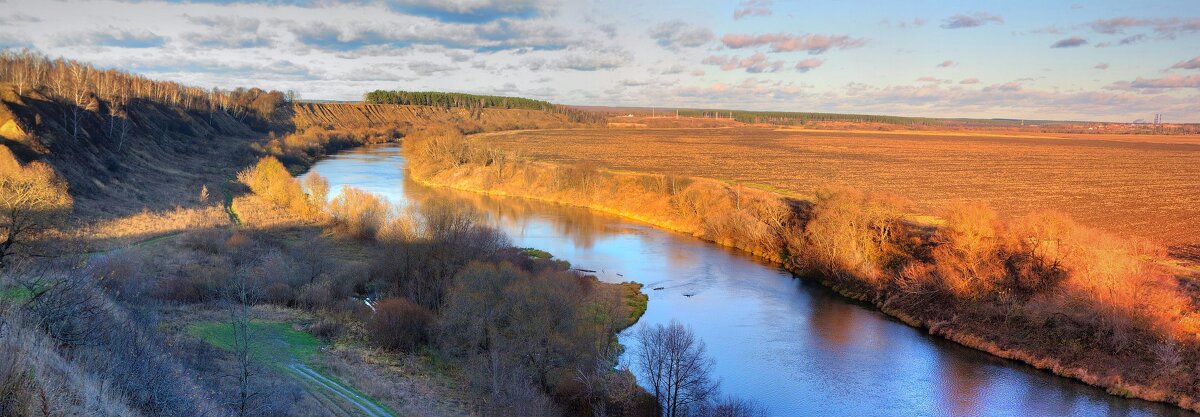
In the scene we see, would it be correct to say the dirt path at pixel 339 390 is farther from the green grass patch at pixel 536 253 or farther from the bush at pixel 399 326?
the green grass patch at pixel 536 253

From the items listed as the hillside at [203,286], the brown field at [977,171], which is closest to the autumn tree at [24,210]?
the hillside at [203,286]

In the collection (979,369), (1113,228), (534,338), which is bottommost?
(979,369)

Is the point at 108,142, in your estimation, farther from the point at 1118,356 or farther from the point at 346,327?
the point at 1118,356

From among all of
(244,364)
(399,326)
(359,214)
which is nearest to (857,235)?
(399,326)

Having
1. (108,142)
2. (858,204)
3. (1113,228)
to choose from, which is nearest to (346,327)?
(858,204)

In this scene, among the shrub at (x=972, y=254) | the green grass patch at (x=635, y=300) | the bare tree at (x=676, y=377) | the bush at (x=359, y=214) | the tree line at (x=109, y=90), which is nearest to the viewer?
the bare tree at (x=676, y=377)

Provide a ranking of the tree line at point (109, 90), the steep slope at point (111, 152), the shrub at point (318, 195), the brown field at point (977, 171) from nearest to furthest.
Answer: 1. the steep slope at point (111, 152)
2. the brown field at point (977, 171)
3. the shrub at point (318, 195)
4. the tree line at point (109, 90)
